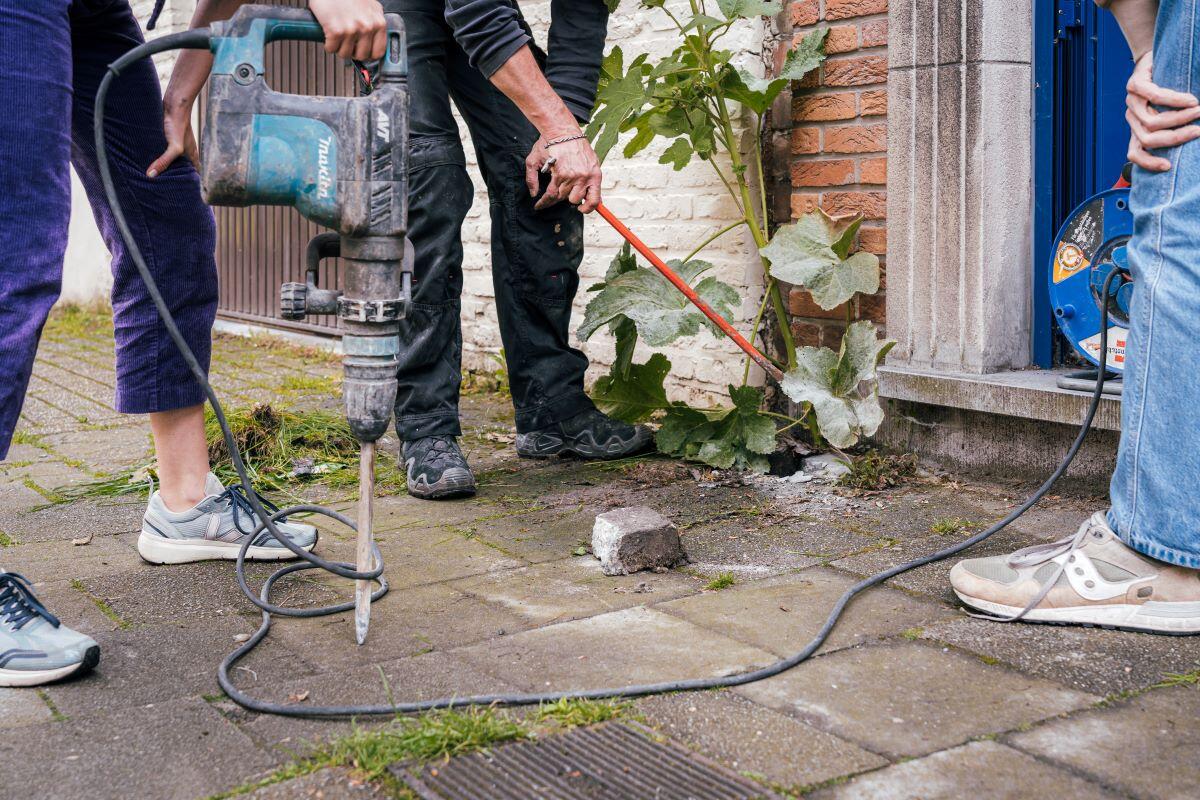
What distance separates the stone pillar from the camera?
322 centimetres

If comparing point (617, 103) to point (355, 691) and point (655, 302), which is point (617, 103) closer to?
point (655, 302)

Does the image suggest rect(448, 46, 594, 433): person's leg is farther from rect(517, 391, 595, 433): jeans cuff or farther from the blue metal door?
the blue metal door

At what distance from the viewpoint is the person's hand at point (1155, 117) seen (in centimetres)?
204

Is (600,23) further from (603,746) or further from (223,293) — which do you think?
(223,293)

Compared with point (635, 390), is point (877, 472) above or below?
below

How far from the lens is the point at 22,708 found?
6.14 feet

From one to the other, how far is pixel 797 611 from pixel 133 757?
4.00ft

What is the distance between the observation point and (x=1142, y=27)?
7.27 feet

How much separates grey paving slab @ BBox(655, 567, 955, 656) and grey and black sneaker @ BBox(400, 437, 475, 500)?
1.06 metres

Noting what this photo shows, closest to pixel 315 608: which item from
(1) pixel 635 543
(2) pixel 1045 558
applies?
(1) pixel 635 543

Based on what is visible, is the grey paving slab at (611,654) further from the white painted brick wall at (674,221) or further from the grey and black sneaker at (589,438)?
the white painted brick wall at (674,221)

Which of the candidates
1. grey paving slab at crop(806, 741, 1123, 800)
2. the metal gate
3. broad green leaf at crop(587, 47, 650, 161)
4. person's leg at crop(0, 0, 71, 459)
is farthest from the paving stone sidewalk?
the metal gate

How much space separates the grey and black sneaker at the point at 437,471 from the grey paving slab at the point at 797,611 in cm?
106

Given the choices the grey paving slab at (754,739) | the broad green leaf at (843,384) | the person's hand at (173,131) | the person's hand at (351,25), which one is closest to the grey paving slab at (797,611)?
the grey paving slab at (754,739)
